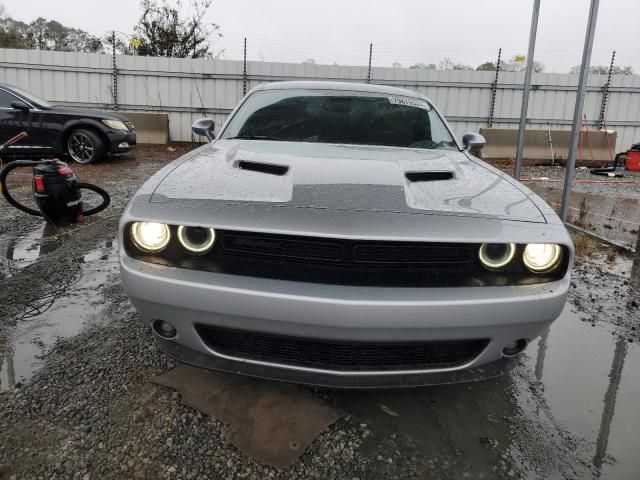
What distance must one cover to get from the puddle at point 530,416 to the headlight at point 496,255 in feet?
2.20

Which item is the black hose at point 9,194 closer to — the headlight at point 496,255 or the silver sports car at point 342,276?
the silver sports car at point 342,276

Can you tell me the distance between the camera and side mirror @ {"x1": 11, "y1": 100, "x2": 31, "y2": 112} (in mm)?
8055

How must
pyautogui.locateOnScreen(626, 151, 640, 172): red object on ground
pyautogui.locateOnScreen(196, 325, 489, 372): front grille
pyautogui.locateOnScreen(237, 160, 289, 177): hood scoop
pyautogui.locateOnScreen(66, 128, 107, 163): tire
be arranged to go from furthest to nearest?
pyautogui.locateOnScreen(626, 151, 640, 172): red object on ground < pyautogui.locateOnScreen(66, 128, 107, 163): tire < pyautogui.locateOnScreen(237, 160, 289, 177): hood scoop < pyautogui.locateOnScreen(196, 325, 489, 372): front grille

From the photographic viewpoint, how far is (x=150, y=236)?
1803mm

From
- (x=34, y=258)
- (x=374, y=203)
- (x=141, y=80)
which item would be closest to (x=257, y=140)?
→ (x=374, y=203)

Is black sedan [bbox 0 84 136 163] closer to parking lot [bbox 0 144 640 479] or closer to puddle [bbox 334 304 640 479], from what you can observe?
parking lot [bbox 0 144 640 479]

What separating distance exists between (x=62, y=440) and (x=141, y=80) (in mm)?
13529

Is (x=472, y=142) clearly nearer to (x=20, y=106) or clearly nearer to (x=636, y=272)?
(x=636, y=272)

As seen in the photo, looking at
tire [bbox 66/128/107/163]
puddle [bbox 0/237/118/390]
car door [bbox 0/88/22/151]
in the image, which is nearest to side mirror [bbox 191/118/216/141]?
puddle [bbox 0/237/118/390]

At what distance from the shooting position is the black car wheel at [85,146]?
28.6 ft

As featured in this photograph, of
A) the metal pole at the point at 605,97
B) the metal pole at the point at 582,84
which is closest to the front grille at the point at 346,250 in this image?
the metal pole at the point at 582,84

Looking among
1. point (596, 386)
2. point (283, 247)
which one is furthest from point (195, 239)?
point (596, 386)

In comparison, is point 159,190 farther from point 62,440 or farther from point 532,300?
point 532,300

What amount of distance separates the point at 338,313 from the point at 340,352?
230mm
